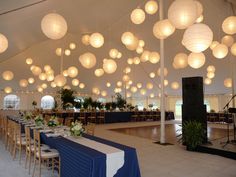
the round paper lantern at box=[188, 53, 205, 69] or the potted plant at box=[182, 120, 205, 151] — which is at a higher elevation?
the round paper lantern at box=[188, 53, 205, 69]

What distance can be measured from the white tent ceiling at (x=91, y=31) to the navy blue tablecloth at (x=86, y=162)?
2.54m

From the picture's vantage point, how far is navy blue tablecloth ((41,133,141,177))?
2959 millimetres

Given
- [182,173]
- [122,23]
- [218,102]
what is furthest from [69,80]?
[182,173]

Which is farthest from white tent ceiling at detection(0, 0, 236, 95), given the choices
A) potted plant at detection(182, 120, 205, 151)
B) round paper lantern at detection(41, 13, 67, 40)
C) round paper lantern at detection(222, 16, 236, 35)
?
potted plant at detection(182, 120, 205, 151)

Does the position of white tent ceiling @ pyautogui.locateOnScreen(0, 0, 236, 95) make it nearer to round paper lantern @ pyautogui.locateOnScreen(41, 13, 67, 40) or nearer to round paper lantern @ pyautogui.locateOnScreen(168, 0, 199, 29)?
round paper lantern @ pyautogui.locateOnScreen(41, 13, 67, 40)

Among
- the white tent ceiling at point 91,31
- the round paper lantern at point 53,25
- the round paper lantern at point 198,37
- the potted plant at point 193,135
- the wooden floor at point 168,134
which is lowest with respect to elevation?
the wooden floor at point 168,134

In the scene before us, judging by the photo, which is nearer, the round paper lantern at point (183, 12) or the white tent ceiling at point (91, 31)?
the round paper lantern at point (183, 12)

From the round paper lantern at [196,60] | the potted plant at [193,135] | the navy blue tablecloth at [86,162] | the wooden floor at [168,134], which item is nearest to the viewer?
the navy blue tablecloth at [86,162]

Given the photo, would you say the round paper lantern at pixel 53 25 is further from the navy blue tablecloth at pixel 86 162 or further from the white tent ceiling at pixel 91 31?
the navy blue tablecloth at pixel 86 162

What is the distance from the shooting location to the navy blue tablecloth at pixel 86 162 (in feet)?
9.71

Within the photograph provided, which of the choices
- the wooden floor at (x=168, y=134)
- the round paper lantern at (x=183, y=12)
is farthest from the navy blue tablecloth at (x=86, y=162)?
the wooden floor at (x=168, y=134)

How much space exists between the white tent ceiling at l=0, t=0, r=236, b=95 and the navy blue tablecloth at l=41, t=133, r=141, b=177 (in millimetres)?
2537

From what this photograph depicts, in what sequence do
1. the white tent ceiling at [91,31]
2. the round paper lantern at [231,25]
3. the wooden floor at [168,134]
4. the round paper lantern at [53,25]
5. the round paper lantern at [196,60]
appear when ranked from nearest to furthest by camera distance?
the round paper lantern at [53,25], the round paper lantern at [196,60], the round paper lantern at [231,25], the white tent ceiling at [91,31], the wooden floor at [168,134]

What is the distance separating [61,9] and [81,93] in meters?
13.6
